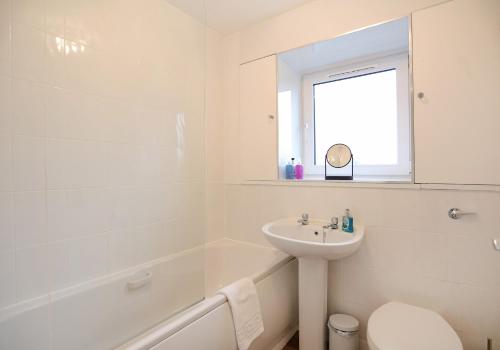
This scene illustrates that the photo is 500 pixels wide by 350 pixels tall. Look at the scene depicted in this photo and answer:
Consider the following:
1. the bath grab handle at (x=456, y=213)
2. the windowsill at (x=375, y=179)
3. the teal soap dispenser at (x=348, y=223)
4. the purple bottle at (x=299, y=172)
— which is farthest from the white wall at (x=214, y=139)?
the bath grab handle at (x=456, y=213)

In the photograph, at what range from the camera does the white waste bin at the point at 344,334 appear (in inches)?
55.7

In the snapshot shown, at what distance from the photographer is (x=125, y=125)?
4.91 feet

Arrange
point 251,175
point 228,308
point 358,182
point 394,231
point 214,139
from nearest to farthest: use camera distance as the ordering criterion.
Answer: point 228,308 < point 394,231 < point 358,182 < point 251,175 < point 214,139

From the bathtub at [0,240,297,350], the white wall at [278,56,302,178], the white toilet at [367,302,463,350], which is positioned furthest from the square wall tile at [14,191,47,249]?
the white toilet at [367,302,463,350]

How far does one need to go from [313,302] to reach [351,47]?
65.0 inches

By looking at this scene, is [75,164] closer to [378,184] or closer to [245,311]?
[245,311]

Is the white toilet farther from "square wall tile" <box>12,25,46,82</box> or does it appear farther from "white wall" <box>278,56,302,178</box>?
→ "square wall tile" <box>12,25,46,82</box>

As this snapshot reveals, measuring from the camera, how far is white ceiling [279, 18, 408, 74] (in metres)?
1.56

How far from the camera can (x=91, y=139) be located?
4.42 ft

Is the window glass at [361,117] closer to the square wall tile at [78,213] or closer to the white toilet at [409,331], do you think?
the white toilet at [409,331]

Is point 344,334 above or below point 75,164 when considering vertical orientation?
below

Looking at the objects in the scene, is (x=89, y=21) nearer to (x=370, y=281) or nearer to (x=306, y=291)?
(x=306, y=291)

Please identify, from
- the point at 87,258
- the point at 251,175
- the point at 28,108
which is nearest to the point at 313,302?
the point at 251,175

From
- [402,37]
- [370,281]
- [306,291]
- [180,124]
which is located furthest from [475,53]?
[180,124]
